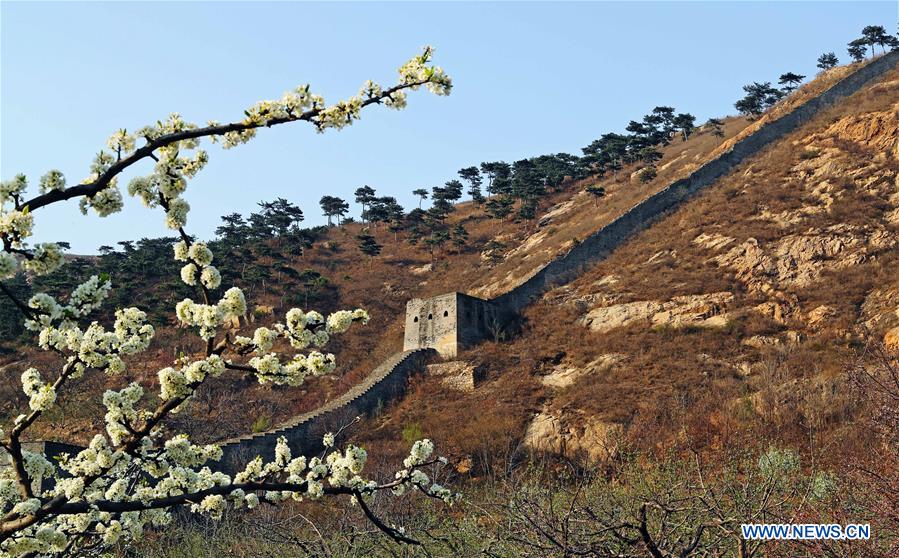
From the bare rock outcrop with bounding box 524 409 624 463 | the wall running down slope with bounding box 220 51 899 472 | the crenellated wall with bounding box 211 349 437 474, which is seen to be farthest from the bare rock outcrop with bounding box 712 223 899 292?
the crenellated wall with bounding box 211 349 437 474

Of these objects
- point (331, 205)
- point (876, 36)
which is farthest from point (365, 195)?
point (876, 36)

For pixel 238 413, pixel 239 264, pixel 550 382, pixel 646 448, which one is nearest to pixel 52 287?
pixel 239 264

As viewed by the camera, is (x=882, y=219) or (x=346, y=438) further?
(x=882, y=219)

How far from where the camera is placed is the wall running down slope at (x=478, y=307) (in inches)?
1446

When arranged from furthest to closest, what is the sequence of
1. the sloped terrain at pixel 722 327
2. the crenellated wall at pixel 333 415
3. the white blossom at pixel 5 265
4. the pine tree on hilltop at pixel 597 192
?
the pine tree on hilltop at pixel 597 192
the crenellated wall at pixel 333 415
the sloped terrain at pixel 722 327
the white blossom at pixel 5 265

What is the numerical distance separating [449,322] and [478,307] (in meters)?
2.43

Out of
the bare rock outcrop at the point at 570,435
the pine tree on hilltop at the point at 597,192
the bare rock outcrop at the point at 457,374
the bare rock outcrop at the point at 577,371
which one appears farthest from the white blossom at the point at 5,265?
the pine tree on hilltop at the point at 597,192

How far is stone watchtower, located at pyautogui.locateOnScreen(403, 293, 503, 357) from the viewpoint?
44.4 m

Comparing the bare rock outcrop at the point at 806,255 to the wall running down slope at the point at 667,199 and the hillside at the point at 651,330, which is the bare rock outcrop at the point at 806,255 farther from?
the wall running down slope at the point at 667,199

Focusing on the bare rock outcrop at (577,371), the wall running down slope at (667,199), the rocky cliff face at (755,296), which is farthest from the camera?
the wall running down slope at (667,199)

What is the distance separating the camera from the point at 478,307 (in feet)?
152

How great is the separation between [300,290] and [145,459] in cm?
5463

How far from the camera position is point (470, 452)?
32.3m

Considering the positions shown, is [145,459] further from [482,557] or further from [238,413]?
[238,413]
